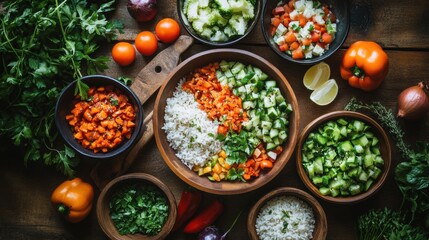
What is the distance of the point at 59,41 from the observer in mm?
2953

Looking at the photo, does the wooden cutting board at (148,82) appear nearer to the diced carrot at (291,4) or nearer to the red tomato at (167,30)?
the red tomato at (167,30)

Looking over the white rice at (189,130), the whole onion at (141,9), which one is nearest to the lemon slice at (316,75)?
the white rice at (189,130)

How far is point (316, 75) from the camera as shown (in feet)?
10.00

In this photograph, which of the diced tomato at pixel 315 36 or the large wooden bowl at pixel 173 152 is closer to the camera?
the large wooden bowl at pixel 173 152

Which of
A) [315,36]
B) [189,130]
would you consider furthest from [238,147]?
[315,36]

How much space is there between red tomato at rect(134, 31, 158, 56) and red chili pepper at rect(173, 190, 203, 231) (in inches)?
36.4

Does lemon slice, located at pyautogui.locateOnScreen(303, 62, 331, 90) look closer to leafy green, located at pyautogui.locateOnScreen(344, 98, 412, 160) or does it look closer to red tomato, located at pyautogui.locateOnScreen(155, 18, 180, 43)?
leafy green, located at pyautogui.locateOnScreen(344, 98, 412, 160)

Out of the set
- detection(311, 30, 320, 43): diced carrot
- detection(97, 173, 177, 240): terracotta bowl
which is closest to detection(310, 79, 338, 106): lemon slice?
detection(311, 30, 320, 43): diced carrot

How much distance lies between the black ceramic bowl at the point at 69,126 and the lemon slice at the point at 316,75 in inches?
41.5

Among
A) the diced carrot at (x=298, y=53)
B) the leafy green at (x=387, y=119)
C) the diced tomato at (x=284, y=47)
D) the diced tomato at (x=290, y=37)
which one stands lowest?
the leafy green at (x=387, y=119)

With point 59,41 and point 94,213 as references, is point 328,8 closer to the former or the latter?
point 59,41

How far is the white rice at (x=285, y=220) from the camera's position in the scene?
297cm

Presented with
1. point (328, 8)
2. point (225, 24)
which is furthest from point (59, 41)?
point (328, 8)

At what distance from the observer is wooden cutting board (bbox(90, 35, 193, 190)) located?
3074 millimetres
